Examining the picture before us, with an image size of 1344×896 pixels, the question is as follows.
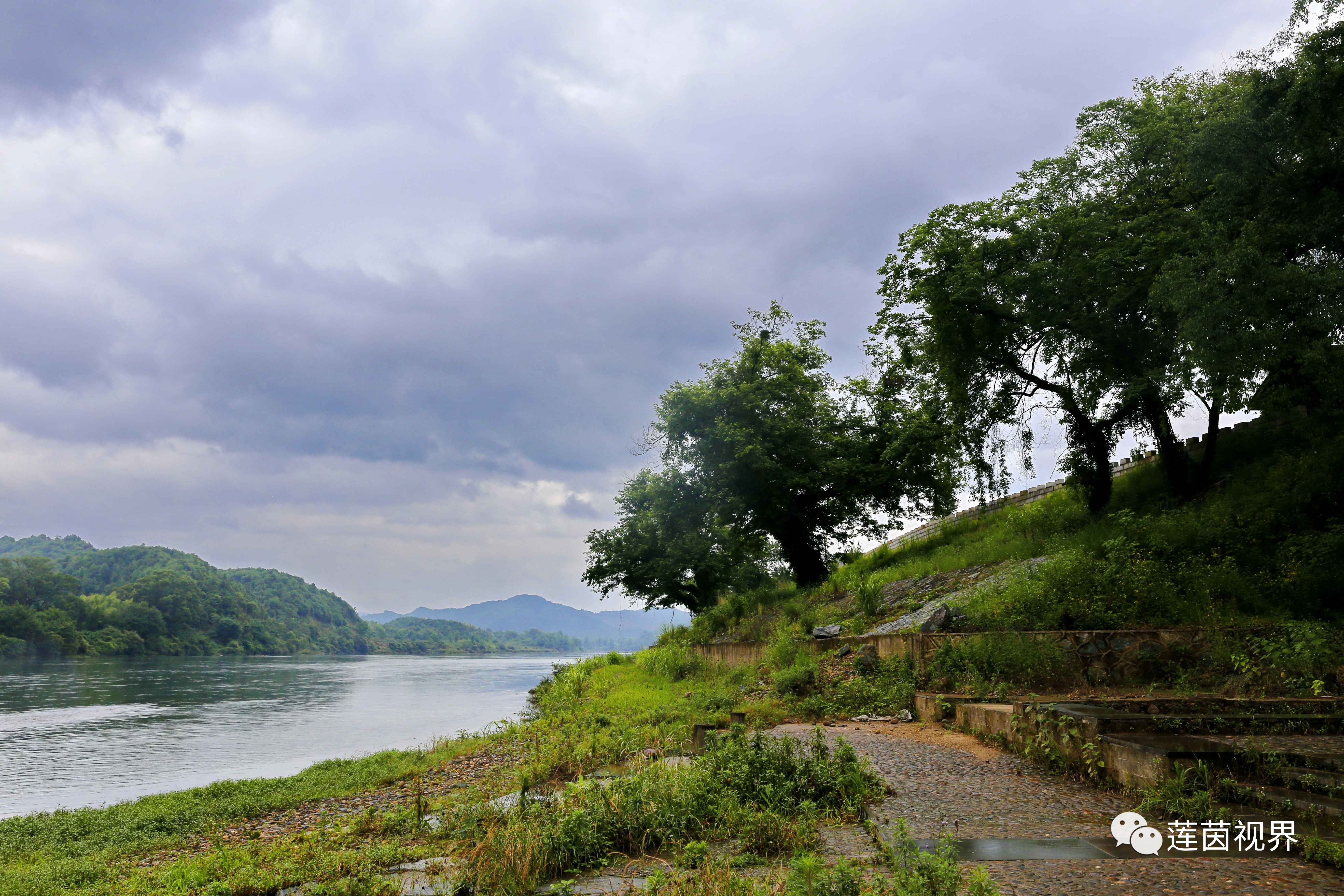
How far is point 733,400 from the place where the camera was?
25.1 meters

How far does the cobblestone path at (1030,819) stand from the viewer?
4.14 metres

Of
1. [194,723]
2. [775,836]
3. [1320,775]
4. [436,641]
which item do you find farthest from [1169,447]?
[436,641]

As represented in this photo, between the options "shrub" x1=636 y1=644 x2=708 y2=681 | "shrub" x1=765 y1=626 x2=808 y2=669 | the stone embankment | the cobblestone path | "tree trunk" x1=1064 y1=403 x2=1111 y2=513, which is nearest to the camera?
the cobblestone path

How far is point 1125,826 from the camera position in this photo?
5.18 m

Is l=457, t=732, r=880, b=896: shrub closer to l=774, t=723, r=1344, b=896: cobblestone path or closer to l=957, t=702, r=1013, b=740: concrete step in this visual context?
l=774, t=723, r=1344, b=896: cobblestone path

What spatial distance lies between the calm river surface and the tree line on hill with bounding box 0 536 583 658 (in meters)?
21.4

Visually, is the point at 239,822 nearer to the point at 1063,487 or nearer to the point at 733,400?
the point at 733,400

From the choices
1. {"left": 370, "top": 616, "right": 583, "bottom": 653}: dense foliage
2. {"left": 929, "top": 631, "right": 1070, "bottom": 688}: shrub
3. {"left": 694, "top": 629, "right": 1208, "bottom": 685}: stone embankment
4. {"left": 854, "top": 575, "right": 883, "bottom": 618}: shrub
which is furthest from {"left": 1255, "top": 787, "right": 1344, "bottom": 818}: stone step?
{"left": 370, "top": 616, "right": 583, "bottom": 653}: dense foliage

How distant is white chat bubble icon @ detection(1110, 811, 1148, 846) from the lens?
199 inches

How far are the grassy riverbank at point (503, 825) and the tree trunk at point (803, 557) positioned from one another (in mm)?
12826

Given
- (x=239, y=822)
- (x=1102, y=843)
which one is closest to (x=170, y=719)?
(x=239, y=822)

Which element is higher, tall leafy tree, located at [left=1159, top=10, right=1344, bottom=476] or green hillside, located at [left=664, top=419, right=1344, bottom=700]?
tall leafy tree, located at [left=1159, top=10, right=1344, bottom=476]

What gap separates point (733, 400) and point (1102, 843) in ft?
67.3

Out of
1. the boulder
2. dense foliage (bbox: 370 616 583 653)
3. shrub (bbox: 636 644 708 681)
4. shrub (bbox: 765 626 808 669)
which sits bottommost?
dense foliage (bbox: 370 616 583 653)
